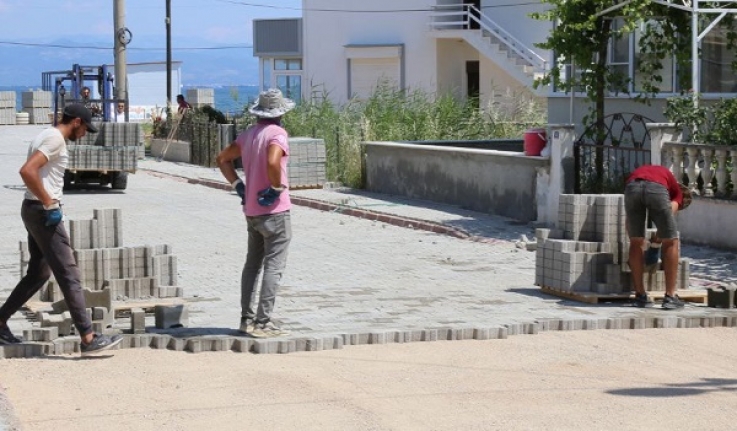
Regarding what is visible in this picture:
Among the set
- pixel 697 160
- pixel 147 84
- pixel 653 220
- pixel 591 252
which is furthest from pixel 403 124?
pixel 147 84

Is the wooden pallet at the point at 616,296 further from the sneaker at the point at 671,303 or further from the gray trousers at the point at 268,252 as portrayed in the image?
the gray trousers at the point at 268,252

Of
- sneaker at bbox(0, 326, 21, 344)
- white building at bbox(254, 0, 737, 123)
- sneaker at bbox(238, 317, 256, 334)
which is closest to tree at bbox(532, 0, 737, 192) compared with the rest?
sneaker at bbox(238, 317, 256, 334)

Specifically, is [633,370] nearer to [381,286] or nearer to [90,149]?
[381,286]

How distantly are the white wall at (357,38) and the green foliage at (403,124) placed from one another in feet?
54.0

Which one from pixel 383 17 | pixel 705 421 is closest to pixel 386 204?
pixel 705 421

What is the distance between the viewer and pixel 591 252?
13.2 meters

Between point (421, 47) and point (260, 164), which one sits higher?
point (421, 47)

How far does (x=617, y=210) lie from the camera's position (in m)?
13.1

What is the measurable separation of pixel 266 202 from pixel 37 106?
190 ft

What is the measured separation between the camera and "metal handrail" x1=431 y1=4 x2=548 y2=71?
43031mm

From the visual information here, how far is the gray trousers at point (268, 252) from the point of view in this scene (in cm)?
1038

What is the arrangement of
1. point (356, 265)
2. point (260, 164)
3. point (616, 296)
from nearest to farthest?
1. point (260, 164)
2. point (616, 296)
3. point (356, 265)

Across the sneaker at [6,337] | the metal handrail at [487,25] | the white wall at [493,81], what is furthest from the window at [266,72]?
the sneaker at [6,337]

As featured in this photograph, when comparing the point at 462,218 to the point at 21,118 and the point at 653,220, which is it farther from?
the point at 21,118
